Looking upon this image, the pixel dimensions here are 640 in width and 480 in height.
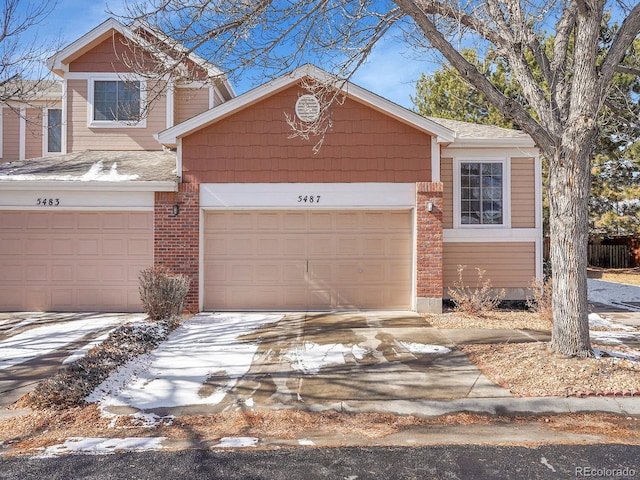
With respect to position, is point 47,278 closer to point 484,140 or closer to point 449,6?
point 449,6

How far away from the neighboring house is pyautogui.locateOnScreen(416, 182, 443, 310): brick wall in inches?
1.0

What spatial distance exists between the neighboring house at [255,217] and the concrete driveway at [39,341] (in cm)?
68

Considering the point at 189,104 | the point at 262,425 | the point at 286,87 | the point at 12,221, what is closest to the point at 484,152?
the point at 286,87

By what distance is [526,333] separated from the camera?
8.24 metres

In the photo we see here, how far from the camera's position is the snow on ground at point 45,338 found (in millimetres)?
7057

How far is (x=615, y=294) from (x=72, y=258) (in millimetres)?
15672

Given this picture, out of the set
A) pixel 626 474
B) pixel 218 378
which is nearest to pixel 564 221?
pixel 626 474

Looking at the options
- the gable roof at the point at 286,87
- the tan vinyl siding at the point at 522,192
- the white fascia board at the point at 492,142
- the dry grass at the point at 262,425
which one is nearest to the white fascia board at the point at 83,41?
the gable roof at the point at 286,87

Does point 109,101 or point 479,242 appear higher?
point 109,101

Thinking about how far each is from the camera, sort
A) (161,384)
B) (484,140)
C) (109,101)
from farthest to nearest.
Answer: (109,101) < (484,140) < (161,384)

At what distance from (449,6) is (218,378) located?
20.8ft

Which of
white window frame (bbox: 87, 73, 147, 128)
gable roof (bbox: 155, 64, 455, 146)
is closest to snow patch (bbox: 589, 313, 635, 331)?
gable roof (bbox: 155, 64, 455, 146)

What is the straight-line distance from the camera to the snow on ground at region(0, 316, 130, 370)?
706 centimetres

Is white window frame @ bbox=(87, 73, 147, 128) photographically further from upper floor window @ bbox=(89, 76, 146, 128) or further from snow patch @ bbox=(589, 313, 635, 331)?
snow patch @ bbox=(589, 313, 635, 331)
